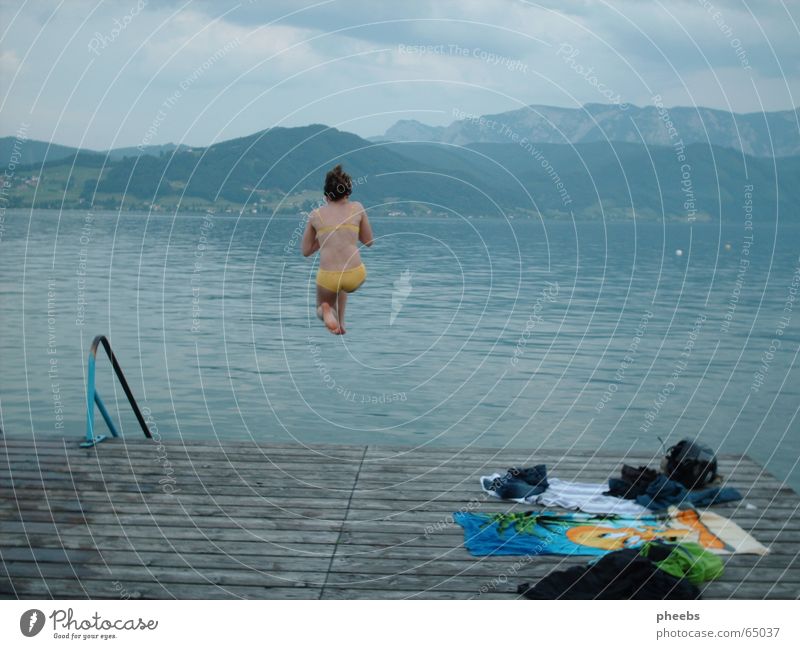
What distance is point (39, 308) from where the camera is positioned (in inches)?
1757

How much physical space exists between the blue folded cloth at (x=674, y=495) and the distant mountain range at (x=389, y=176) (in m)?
3.34

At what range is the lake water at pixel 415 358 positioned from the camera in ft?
80.3

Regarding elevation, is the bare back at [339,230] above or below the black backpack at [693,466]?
above

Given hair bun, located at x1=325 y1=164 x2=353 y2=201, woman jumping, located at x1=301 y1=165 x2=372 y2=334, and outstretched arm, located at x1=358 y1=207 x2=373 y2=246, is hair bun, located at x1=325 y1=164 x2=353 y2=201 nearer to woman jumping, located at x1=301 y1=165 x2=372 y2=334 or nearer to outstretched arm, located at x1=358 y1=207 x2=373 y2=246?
woman jumping, located at x1=301 y1=165 x2=372 y2=334

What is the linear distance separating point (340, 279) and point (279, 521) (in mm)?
2529

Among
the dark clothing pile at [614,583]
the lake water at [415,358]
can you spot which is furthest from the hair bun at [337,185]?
the lake water at [415,358]

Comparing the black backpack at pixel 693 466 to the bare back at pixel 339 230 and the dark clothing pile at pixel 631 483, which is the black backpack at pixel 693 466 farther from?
the bare back at pixel 339 230

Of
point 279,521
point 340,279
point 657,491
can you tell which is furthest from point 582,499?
point 340,279

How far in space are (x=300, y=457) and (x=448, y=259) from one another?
63.4 metres

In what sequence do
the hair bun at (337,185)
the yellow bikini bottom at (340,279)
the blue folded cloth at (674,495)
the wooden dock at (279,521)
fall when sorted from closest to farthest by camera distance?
the wooden dock at (279,521) < the hair bun at (337,185) < the yellow bikini bottom at (340,279) < the blue folded cloth at (674,495)

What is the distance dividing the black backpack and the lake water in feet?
5.91

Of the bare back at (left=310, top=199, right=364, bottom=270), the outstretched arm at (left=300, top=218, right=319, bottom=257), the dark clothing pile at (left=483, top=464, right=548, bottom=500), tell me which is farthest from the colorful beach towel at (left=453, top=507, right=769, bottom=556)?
the outstretched arm at (left=300, top=218, right=319, bottom=257)

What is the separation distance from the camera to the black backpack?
11713mm
